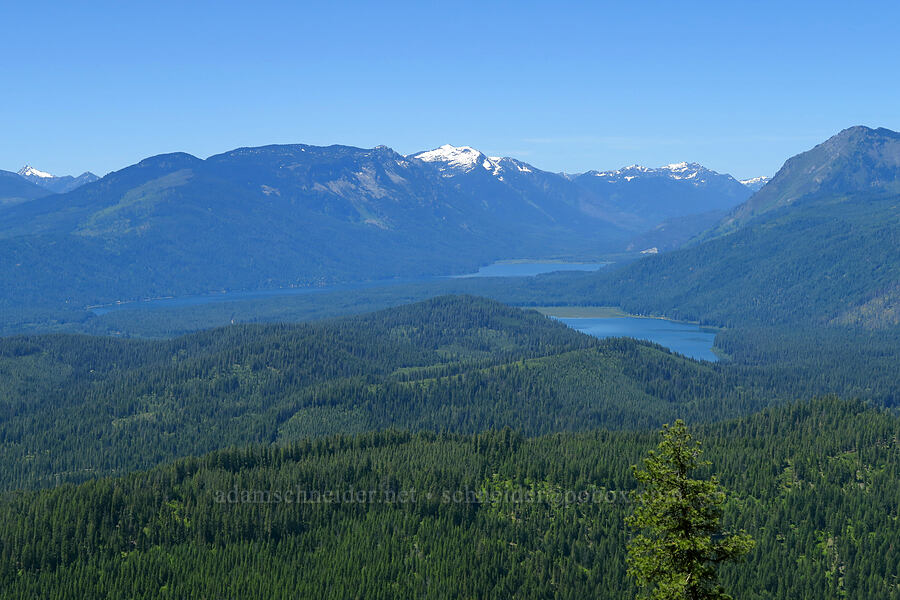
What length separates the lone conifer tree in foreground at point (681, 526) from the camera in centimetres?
A: 5912

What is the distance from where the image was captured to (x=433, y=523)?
15500 centimetres

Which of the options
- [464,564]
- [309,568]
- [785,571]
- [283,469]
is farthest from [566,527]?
[283,469]

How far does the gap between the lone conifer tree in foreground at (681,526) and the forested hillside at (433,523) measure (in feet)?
260

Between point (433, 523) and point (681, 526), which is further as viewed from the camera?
point (433, 523)

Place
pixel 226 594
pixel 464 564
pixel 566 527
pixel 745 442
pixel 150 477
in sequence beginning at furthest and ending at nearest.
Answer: pixel 745 442 < pixel 150 477 < pixel 566 527 < pixel 464 564 < pixel 226 594

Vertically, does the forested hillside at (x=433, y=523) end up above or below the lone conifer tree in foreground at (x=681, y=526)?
below

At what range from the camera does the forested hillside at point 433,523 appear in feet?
447

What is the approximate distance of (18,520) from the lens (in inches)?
5704

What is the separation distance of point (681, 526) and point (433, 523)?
329ft

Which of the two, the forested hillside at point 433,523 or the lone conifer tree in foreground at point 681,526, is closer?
the lone conifer tree in foreground at point 681,526

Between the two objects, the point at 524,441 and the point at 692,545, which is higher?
the point at 692,545

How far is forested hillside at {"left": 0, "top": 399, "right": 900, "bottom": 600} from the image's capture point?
136125 mm

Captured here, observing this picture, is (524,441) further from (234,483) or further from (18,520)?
(18,520)

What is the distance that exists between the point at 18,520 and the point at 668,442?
126031mm
